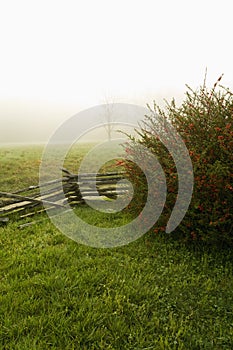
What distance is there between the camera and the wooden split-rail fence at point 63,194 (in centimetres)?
662

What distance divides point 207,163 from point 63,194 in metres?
4.79

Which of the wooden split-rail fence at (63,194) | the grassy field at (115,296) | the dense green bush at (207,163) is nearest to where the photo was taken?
the grassy field at (115,296)

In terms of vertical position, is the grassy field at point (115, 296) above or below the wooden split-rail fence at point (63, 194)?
below

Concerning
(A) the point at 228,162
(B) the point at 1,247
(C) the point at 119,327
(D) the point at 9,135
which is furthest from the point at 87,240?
(D) the point at 9,135

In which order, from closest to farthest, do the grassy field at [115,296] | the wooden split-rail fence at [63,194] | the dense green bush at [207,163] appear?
the grassy field at [115,296] → the dense green bush at [207,163] → the wooden split-rail fence at [63,194]

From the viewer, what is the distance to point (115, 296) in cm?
322

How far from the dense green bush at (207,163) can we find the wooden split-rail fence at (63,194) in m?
2.17

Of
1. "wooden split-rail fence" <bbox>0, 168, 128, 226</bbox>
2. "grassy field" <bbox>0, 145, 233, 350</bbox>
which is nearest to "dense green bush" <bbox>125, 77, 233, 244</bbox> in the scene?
"grassy field" <bbox>0, 145, 233, 350</bbox>

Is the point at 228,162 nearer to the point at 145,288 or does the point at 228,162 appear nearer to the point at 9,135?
the point at 145,288

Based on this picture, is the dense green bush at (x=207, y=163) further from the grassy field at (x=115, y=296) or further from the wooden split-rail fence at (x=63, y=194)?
the wooden split-rail fence at (x=63, y=194)

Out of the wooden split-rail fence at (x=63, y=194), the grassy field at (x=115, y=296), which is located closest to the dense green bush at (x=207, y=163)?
the grassy field at (x=115, y=296)

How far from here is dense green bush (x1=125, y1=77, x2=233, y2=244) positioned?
4062mm

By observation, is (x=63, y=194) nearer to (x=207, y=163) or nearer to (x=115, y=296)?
(x=207, y=163)

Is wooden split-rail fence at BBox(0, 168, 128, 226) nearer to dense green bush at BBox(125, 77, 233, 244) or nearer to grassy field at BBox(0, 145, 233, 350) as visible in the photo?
grassy field at BBox(0, 145, 233, 350)
